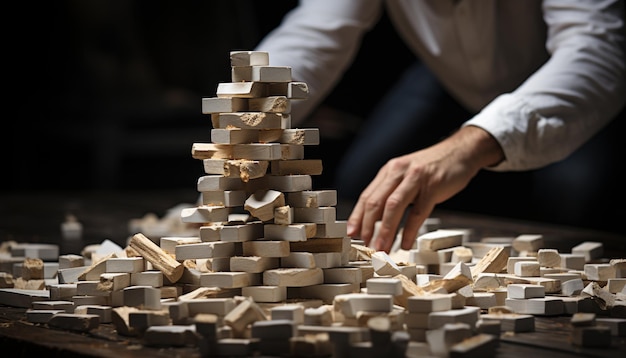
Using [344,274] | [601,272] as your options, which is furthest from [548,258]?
[344,274]

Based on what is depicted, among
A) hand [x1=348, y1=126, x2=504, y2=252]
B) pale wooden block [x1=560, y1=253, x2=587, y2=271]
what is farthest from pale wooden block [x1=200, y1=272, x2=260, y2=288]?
pale wooden block [x1=560, y1=253, x2=587, y2=271]

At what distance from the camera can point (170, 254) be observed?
172cm

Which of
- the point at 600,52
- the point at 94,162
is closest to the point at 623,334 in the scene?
the point at 600,52

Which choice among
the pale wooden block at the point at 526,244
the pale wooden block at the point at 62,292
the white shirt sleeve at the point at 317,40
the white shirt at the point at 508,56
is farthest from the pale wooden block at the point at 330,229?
the white shirt sleeve at the point at 317,40

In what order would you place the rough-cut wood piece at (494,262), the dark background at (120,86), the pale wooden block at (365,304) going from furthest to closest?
the dark background at (120,86) < the rough-cut wood piece at (494,262) < the pale wooden block at (365,304)

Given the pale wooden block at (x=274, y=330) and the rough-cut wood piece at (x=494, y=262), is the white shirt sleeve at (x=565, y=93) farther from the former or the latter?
the pale wooden block at (x=274, y=330)

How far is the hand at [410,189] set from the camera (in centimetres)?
212

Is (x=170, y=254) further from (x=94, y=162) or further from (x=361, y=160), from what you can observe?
(x=94, y=162)

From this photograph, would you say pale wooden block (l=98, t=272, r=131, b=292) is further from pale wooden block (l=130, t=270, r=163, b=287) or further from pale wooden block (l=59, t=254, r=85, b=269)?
pale wooden block (l=59, t=254, r=85, b=269)

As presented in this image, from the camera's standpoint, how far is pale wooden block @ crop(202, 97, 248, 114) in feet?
5.35

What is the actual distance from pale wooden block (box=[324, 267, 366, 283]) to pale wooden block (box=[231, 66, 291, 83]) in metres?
0.32

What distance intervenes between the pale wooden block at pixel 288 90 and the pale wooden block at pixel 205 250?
26cm

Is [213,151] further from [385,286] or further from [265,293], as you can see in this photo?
[385,286]

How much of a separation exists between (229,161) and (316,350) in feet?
1.31
